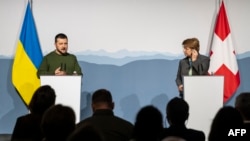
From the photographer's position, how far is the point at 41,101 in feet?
10.1

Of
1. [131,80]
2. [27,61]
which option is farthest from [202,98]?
[27,61]

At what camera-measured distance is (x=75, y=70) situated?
17.8 feet

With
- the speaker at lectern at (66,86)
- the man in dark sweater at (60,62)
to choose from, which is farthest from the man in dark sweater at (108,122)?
the man in dark sweater at (60,62)

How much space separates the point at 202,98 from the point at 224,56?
67.8 inches

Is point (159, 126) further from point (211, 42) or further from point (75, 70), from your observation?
point (211, 42)

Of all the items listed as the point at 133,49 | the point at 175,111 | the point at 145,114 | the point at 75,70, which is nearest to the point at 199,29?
the point at 133,49

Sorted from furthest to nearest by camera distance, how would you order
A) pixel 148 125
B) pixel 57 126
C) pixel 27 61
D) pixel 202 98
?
pixel 27 61, pixel 202 98, pixel 148 125, pixel 57 126

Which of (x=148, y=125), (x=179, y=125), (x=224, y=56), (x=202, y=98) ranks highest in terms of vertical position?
(x=224, y=56)

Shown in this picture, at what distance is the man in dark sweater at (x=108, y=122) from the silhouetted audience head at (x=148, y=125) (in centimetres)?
64

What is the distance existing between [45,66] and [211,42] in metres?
2.47

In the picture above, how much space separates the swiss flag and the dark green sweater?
6.62ft

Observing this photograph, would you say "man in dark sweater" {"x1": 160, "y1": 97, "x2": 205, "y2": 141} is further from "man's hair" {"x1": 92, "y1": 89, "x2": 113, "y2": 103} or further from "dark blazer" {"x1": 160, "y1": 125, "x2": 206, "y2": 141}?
"man's hair" {"x1": 92, "y1": 89, "x2": 113, "y2": 103}

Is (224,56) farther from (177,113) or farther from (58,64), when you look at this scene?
(177,113)

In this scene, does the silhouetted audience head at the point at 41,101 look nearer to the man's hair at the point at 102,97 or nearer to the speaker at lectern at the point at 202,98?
the man's hair at the point at 102,97
